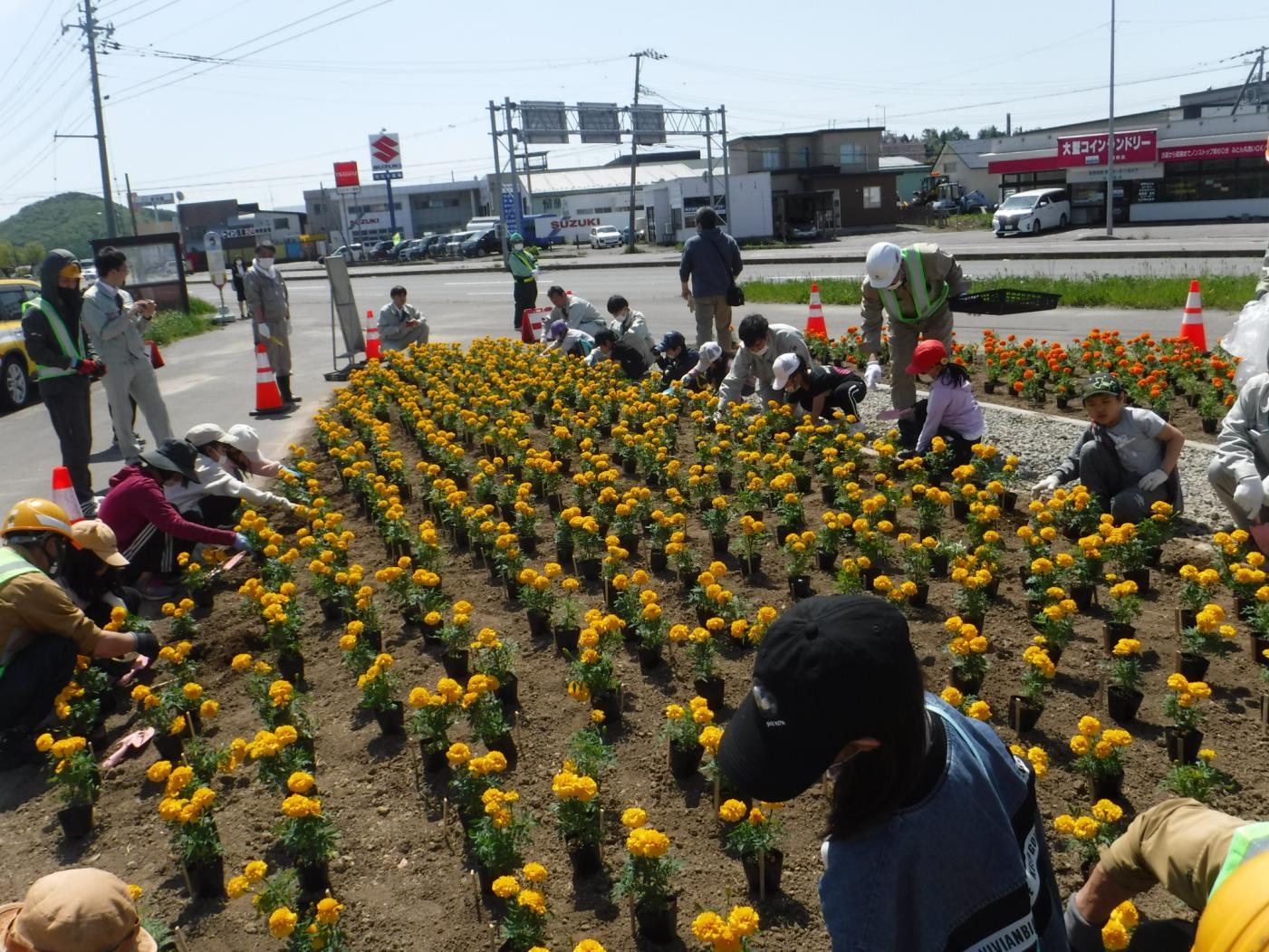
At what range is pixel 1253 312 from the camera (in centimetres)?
661

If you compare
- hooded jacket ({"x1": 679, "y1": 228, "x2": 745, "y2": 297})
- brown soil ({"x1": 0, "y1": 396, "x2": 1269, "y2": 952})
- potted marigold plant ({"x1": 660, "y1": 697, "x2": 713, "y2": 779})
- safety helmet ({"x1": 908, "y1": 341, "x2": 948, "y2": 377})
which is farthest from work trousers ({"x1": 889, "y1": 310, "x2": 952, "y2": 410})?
potted marigold plant ({"x1": 660, "y1": 697, "x2": 713, "y2": 779})

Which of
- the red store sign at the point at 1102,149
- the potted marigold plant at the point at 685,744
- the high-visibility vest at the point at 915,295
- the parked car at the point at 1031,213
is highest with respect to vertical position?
the red store sign at the point at 1102,149

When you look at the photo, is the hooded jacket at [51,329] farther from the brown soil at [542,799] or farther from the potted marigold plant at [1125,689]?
the potted marigold plant at [1125,689]

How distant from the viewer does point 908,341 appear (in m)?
8.57

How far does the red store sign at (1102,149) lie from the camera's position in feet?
141

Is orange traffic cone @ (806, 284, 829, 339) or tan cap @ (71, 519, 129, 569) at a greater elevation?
orange traffic cone @ (806, 284, 829, 339)

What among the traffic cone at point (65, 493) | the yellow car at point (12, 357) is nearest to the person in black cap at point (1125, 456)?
the traffic cone at point (65, 493)

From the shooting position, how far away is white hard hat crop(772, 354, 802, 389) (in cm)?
877

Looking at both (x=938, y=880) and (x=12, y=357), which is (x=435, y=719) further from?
(x=12, y=357)

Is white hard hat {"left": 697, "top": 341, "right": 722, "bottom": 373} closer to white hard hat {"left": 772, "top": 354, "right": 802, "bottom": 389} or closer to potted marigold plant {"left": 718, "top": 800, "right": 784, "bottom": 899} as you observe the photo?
white hard hat {"left": 772, "top": 354, "right": 802, "bottom": 389}

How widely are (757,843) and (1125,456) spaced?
3.79 metres

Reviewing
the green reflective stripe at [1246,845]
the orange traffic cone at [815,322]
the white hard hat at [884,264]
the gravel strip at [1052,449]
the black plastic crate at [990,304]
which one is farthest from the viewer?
the orange traffic cone at [815,322]

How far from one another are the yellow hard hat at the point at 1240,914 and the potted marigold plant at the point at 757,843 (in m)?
2.04

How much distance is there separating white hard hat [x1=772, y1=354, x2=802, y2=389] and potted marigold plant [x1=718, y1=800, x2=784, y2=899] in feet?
18.1
